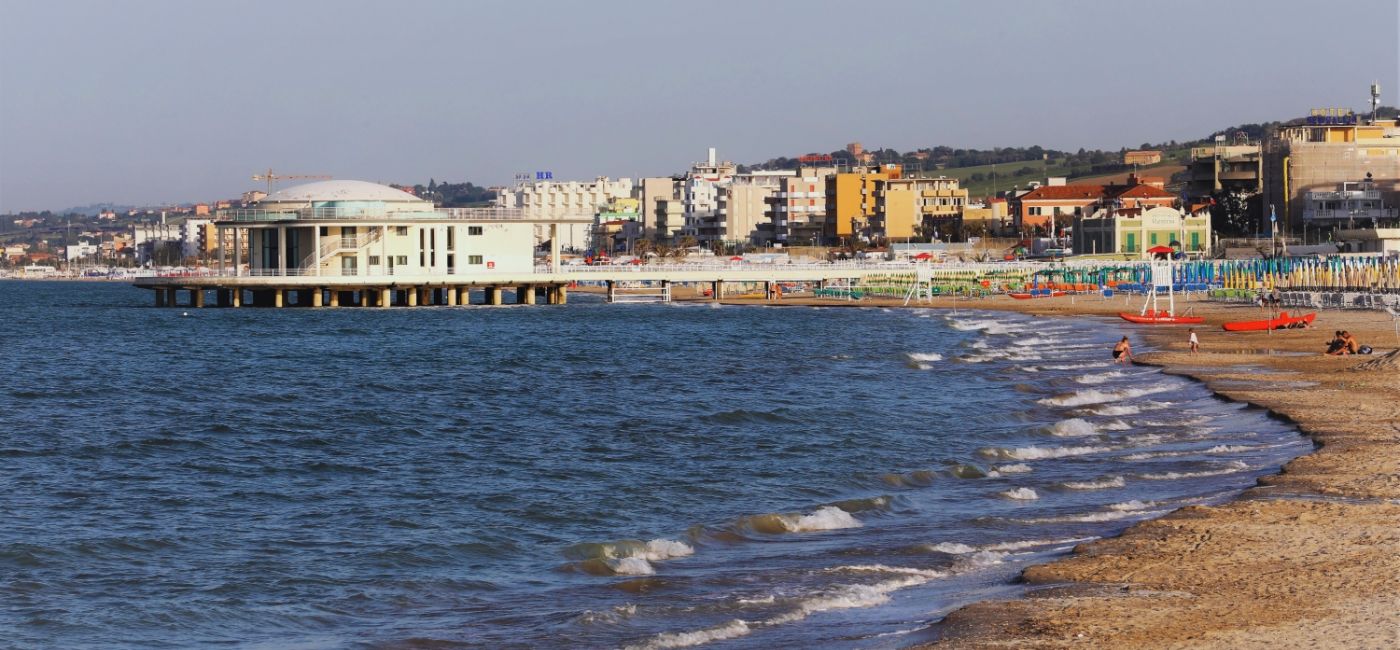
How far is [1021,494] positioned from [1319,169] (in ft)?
384

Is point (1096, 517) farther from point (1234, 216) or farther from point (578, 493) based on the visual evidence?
point (1234, 216)

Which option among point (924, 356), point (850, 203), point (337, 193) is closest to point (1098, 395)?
point (924, 356)

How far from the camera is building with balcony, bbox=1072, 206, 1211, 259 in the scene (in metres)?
121

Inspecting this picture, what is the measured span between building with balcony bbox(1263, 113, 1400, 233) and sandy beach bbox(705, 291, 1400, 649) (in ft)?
359

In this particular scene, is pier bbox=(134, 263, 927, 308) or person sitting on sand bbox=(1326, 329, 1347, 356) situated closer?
person sitting on sand bbox=(1326, 329, 1347, 356)

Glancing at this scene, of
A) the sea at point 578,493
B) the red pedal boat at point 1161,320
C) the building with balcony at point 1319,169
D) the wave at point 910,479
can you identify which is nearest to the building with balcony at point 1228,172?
the building with balcony at point 1319,169

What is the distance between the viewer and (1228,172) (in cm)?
14950

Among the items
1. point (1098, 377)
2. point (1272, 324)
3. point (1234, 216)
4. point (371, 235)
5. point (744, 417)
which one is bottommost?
point (744, 417)

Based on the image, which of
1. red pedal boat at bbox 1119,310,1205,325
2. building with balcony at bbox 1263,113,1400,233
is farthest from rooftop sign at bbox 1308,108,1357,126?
red pedal boat at bbox 1119,310,1205,325

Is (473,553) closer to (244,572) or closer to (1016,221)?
(244,572)

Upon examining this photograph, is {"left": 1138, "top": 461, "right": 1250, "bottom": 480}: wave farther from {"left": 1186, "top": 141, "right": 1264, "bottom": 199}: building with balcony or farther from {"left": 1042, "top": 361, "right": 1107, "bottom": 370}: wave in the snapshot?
{"left": 1186, "top": 141, "right": 1264, "bottom": 199}: building with balcony

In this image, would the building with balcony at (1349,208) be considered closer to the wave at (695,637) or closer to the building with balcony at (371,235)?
the building with balcony at (371,235)

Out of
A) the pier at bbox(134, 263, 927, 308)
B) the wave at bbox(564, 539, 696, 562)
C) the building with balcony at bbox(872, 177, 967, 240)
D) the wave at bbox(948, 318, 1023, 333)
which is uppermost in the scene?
the building with balcony at bbox(872, 177, 967, 240)

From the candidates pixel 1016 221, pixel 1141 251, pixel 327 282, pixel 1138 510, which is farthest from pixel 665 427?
pixel 1016 221
